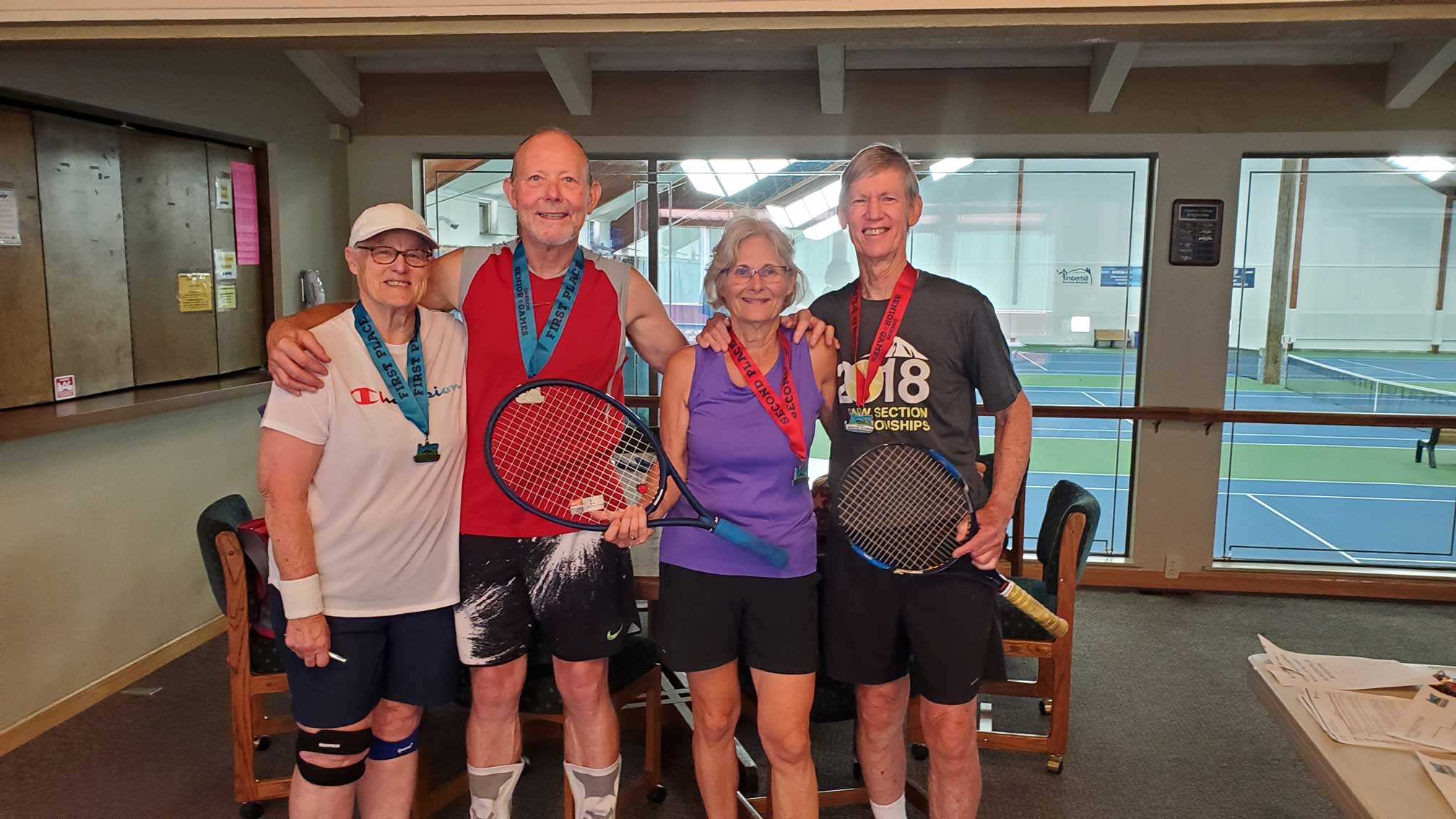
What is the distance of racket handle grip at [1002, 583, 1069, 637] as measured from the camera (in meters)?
1.81

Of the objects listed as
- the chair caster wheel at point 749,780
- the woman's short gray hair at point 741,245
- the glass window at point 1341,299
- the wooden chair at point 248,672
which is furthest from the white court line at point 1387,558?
the wooden chair at point 248,672

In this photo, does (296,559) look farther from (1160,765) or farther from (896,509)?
(1160,765)

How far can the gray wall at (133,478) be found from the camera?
3.28 m

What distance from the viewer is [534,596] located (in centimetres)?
216

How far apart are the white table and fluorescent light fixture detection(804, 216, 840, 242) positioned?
411cm

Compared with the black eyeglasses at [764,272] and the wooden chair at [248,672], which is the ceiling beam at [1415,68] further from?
the wooden chair at [248,672]

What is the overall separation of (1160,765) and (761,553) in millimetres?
2033

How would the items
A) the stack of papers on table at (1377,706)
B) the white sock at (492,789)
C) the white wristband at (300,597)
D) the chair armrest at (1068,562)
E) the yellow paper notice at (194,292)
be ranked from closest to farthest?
the stack of papers on table at (1377,706), the white wristband at (300,597), the white sock at (492,789), the chair armrest at (1068,562), the yellow paper notice at (194,292)

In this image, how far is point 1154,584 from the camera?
509 cm

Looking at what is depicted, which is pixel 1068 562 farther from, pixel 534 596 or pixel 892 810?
pixel 534 596

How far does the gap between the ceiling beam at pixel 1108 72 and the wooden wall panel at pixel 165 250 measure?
14.2 ft

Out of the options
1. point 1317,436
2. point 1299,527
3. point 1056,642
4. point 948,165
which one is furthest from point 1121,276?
point 1317,436

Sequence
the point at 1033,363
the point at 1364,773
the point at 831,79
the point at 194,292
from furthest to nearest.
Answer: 1. the point at 1033,363
2. the point at 831,79
3. the point at 194,292
4. the point at 1364,773

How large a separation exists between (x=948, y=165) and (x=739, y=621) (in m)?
3.75
